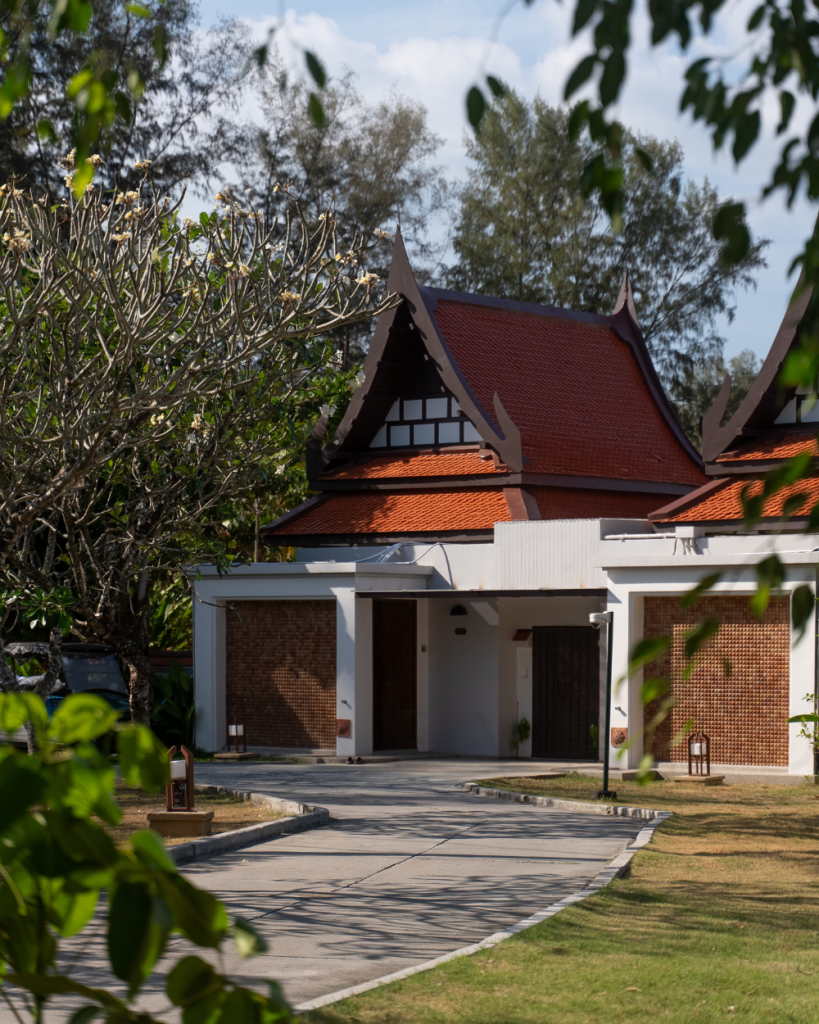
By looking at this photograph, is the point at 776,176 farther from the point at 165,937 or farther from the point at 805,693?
the point at 805,693

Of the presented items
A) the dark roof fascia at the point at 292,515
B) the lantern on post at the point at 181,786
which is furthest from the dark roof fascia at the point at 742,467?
the lantern on post at the point at 181,786

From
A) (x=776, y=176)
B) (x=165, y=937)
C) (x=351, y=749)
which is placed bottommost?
(x=351, y=749)

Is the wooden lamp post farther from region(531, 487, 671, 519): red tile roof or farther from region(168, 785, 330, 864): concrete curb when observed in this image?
Answer: region(531, 487, 671, 519): red tile roof

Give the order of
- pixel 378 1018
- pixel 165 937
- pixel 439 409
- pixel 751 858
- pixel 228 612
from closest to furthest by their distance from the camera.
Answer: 1. pixel 165 937
2. pixel 378 1018
3. pixel 751 858
4. pixel 228 612
5. pixel 439 409

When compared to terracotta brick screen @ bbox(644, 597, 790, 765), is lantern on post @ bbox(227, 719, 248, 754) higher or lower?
lower

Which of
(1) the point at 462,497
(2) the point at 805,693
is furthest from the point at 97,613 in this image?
(2) the point at 805,693

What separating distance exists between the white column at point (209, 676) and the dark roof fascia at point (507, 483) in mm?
4211

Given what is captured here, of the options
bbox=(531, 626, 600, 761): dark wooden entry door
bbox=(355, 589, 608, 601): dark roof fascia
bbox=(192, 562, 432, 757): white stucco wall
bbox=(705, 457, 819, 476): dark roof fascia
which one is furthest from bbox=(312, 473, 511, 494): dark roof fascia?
bbox=(705, 457, 819, 476): dark roof fascia

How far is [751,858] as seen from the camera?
13.1 meters

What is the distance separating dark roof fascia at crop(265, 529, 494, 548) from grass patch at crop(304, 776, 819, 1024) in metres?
11.6

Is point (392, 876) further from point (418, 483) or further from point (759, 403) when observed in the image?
point (418, 483)

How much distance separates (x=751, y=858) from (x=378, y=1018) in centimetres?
701

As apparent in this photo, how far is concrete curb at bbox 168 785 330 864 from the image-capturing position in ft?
41.5

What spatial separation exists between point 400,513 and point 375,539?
756mm
